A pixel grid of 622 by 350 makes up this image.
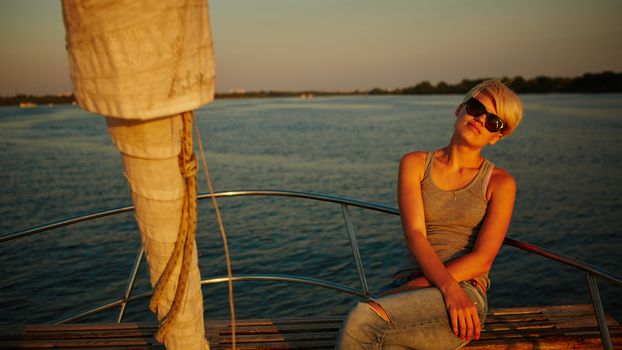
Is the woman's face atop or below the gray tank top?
atop

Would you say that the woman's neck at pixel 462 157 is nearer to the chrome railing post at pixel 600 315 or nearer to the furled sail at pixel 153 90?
the chrome railing post at pixel 600 315

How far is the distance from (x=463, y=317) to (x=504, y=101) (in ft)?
3.31

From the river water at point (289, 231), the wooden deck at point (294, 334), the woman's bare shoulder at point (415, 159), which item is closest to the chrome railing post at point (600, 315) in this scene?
the wooden deck at point (294, 334)

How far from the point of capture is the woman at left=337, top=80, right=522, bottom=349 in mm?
1791

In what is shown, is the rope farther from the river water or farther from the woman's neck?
the river water

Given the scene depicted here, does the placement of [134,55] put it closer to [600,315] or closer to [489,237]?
[489,237]

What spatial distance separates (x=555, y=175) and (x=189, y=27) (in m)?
19.2

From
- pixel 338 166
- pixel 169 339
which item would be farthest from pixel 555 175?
pixel 169 339

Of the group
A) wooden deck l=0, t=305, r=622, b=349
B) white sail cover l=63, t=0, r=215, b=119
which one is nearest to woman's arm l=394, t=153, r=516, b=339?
wooden deck l=0, t=305, r=622, b=349

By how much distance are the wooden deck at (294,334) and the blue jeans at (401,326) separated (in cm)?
57

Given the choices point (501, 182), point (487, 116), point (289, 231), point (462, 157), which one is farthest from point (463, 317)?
point (289, 231)

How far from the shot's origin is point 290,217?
12.4 m

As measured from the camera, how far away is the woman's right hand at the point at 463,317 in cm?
178

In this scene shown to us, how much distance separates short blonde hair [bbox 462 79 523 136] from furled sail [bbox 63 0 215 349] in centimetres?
153
